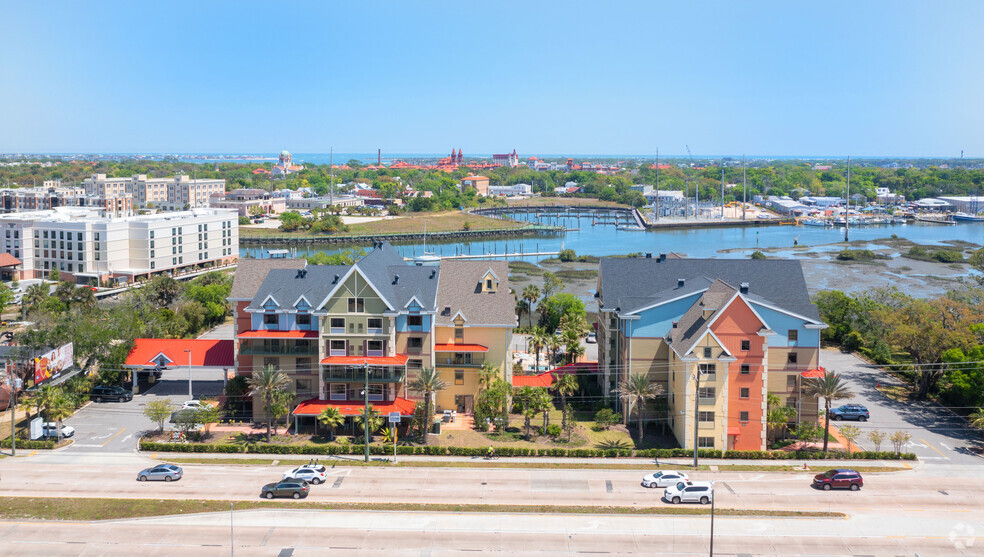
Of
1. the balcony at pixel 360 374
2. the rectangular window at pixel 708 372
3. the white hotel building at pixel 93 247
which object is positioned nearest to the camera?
the rectangular window at pixel 708 372

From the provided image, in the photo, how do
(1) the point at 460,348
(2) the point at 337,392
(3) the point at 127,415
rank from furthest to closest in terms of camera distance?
(3) the point at 127,415, (1) the point at 460,348, (2) the point at 337,392

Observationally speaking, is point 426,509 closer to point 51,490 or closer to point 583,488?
point 583,488

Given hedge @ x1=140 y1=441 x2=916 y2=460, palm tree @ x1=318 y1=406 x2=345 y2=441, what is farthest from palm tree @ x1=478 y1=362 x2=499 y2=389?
palm tree @ x1=318 y1=406 x2=345 y2=441

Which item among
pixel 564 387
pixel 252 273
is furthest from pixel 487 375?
pixel 252 273

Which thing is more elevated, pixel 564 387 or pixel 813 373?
pixel 813 373

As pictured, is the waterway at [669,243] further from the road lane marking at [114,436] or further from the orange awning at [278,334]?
the road lane marking at [114,436]

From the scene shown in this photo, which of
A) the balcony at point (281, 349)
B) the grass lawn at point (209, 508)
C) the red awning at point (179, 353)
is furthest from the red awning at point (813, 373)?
the red awning at point (179, 353)

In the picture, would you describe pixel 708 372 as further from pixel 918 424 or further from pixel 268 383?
pixel 268 383
